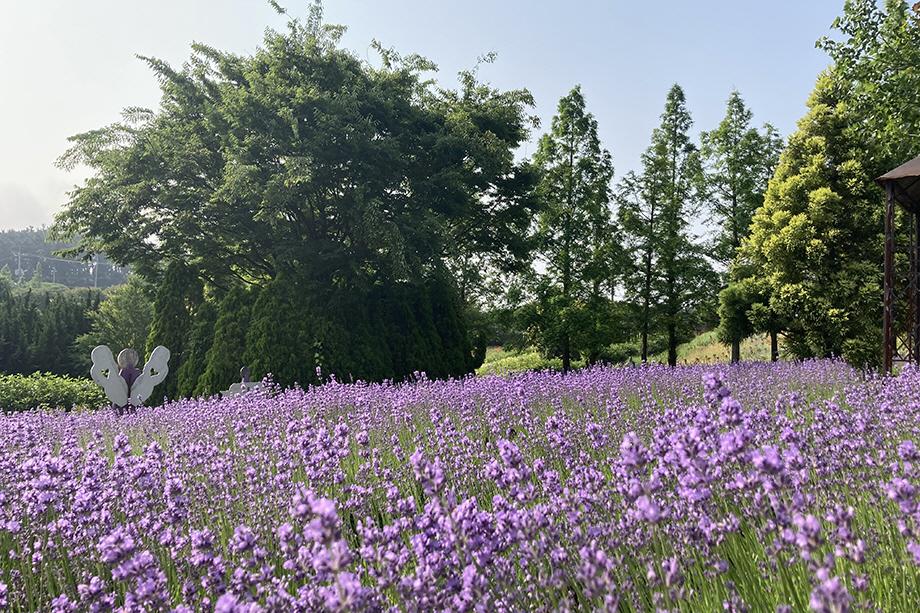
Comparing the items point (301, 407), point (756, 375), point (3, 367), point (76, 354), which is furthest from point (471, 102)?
point (3, 367)

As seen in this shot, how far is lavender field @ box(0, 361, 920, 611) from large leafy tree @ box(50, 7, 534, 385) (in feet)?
31.1

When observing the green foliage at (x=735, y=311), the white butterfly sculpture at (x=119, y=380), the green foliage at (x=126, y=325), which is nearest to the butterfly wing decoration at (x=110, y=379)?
the white butterfly sculpture at (x=119, y=380)

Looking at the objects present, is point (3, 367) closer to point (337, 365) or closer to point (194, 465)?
point (337, 365)

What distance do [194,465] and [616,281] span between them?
1851 centimetres

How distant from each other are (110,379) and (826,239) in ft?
53.9

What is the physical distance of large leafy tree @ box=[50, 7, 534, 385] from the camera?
1520 cm

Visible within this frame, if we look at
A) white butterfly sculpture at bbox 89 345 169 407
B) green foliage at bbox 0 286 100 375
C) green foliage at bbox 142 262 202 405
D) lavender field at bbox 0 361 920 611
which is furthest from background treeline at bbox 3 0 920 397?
green foliage at bbox 0 286 100 375

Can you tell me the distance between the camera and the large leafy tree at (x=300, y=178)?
15195 mm

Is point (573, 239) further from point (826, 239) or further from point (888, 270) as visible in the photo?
point (888, 270)

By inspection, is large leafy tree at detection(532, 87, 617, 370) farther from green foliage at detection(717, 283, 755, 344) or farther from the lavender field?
the lavender field

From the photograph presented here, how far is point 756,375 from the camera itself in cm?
1034

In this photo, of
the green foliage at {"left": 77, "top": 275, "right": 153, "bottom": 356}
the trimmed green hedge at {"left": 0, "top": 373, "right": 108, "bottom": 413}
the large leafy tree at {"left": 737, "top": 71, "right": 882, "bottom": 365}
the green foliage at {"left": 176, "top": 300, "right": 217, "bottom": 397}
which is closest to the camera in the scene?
the green foliage at {"left": 176, "top": 300, "right": 217, "bottom": 397}

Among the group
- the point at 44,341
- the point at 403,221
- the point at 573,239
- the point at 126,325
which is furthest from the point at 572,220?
the point at 44,341

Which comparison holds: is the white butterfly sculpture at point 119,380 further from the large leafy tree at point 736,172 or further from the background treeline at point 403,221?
the large leafy tree at point 736,172
